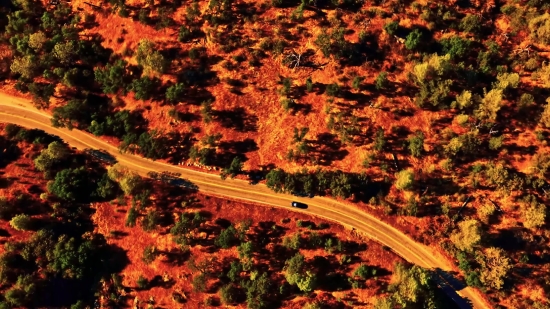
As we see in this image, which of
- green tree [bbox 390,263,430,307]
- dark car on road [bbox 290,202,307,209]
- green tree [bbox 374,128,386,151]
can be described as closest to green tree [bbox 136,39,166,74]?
dark car on road [bbox 290,202,307,209]

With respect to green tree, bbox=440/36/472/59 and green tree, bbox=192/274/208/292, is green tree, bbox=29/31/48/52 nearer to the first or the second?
green tree, bbox=192/274/208/292

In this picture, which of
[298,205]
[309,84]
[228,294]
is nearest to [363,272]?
[298,205]

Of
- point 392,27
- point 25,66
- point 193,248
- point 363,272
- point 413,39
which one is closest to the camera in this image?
point 363,272

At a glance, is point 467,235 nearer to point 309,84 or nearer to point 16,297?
point 309,84

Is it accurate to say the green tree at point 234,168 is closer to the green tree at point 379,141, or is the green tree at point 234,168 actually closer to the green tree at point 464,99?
the green tree at point 379,141

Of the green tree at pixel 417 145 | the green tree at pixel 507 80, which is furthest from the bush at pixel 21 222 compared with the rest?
the green tree at pixel 507 80

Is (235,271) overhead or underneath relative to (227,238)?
underneath

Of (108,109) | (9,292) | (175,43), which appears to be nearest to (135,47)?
(175,43)

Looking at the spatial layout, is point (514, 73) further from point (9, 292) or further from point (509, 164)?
point (9, 292)
